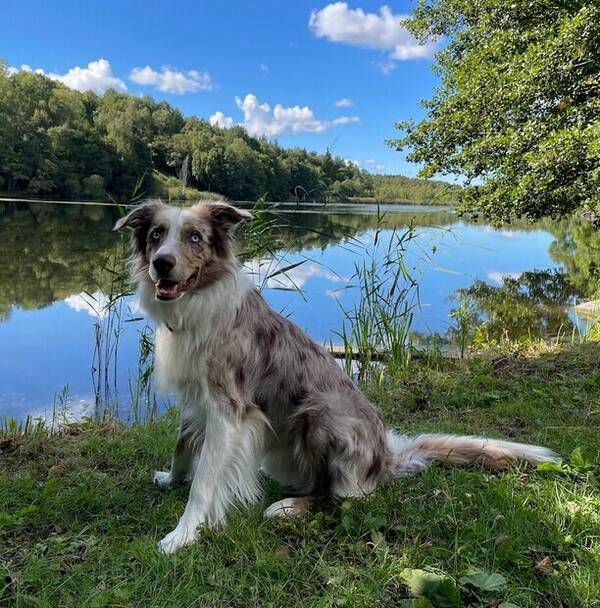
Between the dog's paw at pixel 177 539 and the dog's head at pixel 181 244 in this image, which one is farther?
the dog's head at pixel 181 244

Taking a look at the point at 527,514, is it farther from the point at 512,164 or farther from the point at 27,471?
the point at 512,164

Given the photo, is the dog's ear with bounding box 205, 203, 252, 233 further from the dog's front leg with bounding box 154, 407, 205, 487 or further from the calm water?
the calm water

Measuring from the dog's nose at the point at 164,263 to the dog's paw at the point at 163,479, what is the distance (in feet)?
5.01

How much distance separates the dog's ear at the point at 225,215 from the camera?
3.24m

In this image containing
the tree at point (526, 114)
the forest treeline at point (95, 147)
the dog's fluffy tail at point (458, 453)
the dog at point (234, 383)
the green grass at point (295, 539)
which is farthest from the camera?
the forest treeline at point (95, 147)

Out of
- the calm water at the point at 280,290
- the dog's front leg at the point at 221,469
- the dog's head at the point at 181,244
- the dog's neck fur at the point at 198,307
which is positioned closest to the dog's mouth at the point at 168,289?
the dog's head at the point at 181,244

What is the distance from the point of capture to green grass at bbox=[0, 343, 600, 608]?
2330 millimetres

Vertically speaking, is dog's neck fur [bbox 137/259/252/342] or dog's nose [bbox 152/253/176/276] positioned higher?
dog's nose [bbox 152/253/176/276]

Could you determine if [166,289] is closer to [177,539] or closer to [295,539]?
[177,539]

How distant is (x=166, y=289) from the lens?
118 inches

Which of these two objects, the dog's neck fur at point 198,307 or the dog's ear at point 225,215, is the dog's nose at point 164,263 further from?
the dog's ear at point 225,215

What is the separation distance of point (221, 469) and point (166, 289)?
1.09m

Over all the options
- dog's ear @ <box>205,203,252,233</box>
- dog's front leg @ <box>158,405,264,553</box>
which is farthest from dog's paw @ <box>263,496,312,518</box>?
dog's ear @ <box>205,203,252,233</box>

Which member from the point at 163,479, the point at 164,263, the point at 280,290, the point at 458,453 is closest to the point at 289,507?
the point at 163,479
